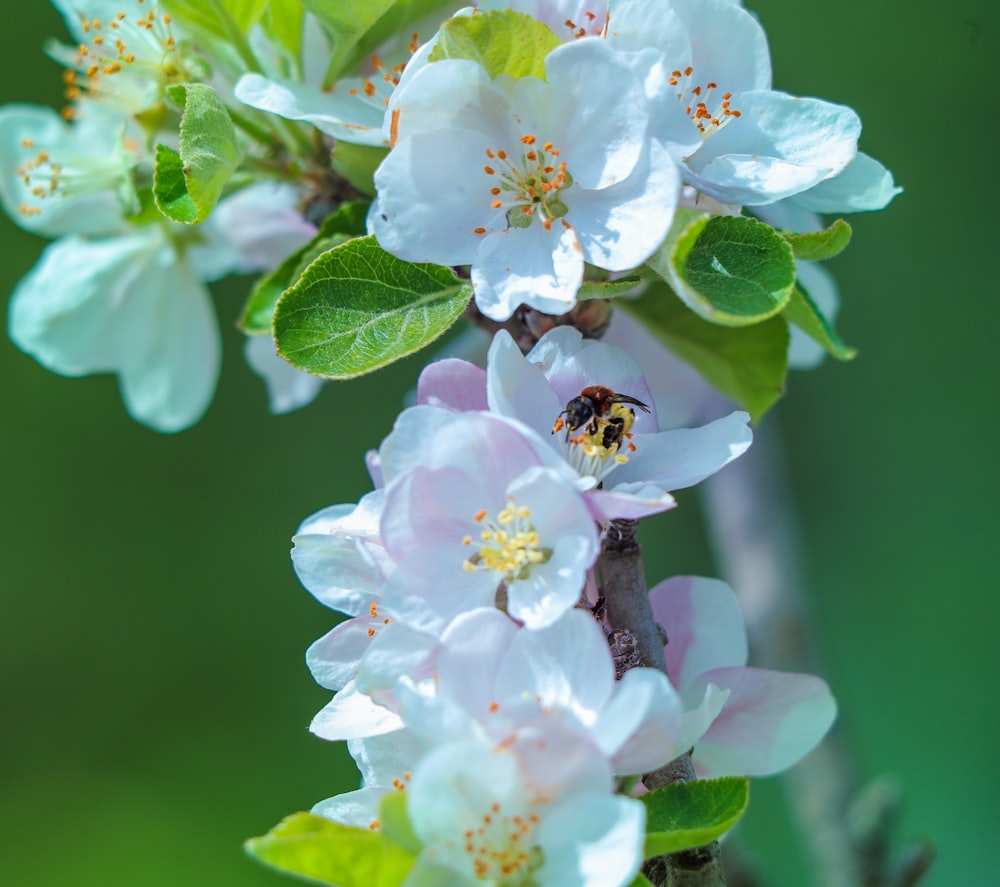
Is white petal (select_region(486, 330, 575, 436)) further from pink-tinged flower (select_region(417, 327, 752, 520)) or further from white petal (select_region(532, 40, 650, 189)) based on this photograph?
white petal (select_region(532, 40, 650, 189))

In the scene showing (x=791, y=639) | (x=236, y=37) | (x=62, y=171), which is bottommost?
(x=791, y=639)

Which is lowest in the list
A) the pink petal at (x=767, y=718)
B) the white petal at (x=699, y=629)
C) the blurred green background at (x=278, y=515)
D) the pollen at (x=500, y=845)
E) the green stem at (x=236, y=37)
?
the blurred green background at (x=278, y=515)

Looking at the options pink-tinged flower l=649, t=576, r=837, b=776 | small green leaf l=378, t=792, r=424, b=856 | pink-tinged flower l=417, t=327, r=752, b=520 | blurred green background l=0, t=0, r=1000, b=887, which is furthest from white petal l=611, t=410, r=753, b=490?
blurred green background l=0, t=0, r=1000, b=887

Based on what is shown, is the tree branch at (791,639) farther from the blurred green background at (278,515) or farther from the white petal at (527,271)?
the blurred green background at (278,515)

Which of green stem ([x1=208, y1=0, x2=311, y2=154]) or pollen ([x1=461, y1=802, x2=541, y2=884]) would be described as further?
green stem ([x1=208, y1=0, x2=311, y2=154])

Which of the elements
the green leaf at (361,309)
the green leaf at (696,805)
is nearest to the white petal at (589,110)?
the green leaf at (361,309)

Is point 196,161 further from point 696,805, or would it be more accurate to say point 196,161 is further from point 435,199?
point 696,805

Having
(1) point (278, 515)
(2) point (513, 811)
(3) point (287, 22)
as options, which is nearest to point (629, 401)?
(2) point (513, 811)

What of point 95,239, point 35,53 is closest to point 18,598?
point 35,53
